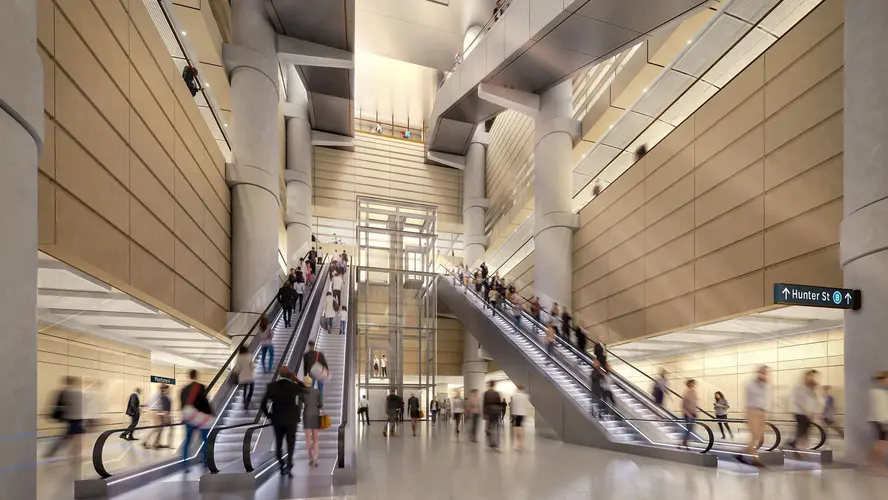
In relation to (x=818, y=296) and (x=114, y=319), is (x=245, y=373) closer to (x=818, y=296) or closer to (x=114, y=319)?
(x=114, y=319)

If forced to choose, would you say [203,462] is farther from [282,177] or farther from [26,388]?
[282,177]

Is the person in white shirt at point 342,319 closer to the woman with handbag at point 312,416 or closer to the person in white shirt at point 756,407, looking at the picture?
the woman with handbag at point 312,416

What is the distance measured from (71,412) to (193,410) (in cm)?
165

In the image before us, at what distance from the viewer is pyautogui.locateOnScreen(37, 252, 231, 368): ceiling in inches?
267

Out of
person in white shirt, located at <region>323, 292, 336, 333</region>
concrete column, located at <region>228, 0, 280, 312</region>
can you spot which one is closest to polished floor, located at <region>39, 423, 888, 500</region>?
person in white shirt, located at <region>323, 292, 336, 333</region>

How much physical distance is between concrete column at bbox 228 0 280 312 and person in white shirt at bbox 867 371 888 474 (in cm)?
1425

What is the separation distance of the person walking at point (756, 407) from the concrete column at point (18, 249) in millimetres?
8581

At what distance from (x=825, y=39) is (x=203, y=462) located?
12.8m

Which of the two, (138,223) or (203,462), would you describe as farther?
(138,223)

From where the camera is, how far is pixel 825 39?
10.1 meters

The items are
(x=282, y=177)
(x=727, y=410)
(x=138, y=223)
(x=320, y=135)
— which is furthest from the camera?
(x=320, y=135)

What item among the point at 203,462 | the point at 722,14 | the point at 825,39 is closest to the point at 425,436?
the point at 203,462

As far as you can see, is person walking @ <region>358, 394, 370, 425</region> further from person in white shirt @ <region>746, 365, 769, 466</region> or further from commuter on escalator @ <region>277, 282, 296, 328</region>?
person in white shirt @ <region>746, 365, 769, 466</region>

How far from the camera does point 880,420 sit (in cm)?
732
